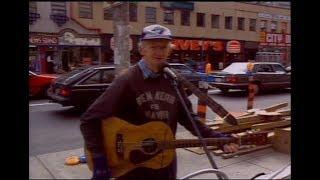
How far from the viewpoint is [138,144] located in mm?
2387

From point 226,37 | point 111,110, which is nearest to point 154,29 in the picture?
point 111,110

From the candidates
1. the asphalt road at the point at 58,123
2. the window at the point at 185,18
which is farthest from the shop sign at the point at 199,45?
the asphalt road at the point at 58,123

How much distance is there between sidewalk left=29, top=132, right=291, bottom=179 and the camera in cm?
505

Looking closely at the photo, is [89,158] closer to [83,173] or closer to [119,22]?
[83,173]

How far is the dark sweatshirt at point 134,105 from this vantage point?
90.5 inches

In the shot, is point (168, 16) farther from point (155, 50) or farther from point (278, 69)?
point (155, 50)

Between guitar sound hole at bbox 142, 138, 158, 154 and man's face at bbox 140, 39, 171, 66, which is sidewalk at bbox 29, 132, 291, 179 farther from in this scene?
man's face at bbox 140, 39, 171, 66

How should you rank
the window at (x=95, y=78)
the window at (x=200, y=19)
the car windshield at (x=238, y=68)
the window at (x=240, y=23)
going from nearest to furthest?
the window at (x=95, y=78)
the car windshield at (x=238, y=68)
the window at (x=200, y=19)
the window at (x=240, y=23)

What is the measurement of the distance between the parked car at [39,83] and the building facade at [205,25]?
1405cm

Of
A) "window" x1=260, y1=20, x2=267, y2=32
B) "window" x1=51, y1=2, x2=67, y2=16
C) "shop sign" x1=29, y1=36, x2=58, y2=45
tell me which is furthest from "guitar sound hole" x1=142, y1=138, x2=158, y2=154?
"window" x1=260, y1=20, x2=267, y2=32

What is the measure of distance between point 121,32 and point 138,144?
432 cm

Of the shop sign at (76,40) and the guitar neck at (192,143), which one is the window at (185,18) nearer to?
the shop sign at (76,40)

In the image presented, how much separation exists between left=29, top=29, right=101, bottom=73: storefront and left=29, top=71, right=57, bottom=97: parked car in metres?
5.50
